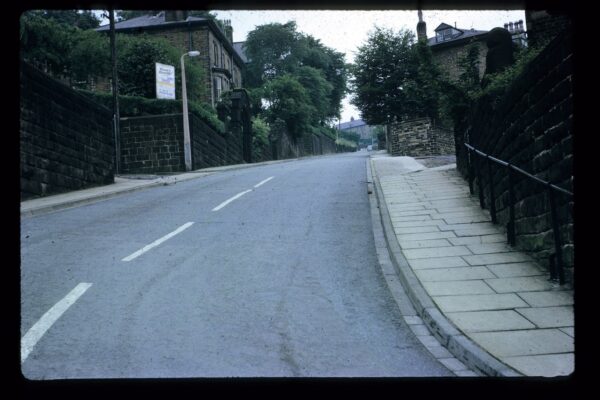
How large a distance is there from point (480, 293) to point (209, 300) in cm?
293

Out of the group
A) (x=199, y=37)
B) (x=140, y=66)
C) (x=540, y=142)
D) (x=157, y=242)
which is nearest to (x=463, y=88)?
(x=540, y=142)

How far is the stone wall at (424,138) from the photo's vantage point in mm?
25328

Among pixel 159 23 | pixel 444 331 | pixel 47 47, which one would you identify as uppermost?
pixel 159 23

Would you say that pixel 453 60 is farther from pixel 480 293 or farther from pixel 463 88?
pixel 480 293

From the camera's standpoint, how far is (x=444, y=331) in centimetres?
459

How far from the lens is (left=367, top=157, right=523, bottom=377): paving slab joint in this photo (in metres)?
3.76

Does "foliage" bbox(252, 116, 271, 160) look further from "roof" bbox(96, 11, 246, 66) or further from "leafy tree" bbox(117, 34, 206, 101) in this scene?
"leafy tree" bbox(117, 34, 206, 101)

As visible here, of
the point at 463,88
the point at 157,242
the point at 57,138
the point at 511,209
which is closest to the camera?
the point at 511,209

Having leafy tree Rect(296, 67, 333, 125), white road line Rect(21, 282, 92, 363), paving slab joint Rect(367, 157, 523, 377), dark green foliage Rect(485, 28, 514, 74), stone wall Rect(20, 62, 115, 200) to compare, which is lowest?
paving slab joint Rect(367, 157, 523, 377)

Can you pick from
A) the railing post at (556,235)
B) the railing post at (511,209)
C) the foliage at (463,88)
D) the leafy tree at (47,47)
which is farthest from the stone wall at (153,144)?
the railing post at (556,235)

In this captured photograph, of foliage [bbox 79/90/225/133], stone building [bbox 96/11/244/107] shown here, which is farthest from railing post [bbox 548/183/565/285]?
stone building [bbox 96/11/244/107]

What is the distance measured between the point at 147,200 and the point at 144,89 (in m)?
17.6

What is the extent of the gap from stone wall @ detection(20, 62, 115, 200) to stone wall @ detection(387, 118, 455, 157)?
14547 mm

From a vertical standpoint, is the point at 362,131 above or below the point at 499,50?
above
